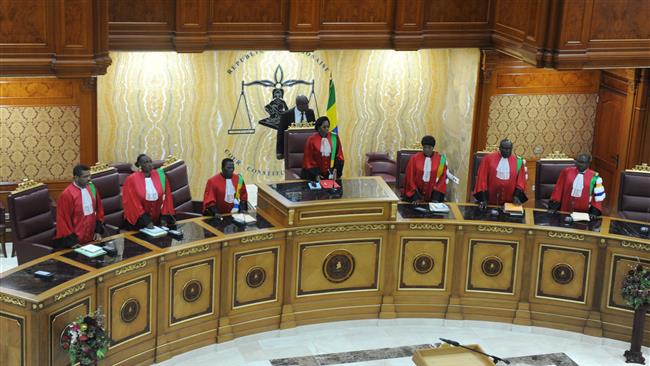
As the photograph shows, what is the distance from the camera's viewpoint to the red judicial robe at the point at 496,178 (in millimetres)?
12611

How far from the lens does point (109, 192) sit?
12.2 m

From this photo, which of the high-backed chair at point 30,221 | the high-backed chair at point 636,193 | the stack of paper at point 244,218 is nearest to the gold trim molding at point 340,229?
the stack of paper at point 244,218

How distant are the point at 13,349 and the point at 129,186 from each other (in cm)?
283

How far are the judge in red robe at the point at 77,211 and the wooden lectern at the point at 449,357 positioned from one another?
3.86m

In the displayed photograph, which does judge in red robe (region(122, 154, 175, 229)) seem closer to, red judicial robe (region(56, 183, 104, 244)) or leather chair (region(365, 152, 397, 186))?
red judicial robe (region(56, 183, 104, 244))

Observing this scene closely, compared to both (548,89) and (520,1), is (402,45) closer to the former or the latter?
(520,1)

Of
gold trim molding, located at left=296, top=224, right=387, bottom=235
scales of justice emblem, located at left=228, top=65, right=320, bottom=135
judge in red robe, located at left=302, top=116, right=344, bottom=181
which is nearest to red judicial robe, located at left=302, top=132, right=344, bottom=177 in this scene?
judge in red robe, located at left=302, top=116, right=344, bottom=181

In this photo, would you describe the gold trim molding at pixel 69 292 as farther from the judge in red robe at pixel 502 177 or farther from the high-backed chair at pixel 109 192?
the judge in red robe at pixel 502 177

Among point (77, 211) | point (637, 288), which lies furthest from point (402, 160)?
point (77, 211)

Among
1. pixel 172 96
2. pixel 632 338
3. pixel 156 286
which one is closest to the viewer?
pixel 156 286

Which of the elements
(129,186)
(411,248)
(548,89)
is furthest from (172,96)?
(548,89)

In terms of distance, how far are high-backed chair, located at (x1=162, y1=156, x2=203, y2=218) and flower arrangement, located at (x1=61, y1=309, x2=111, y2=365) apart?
3518 millimetres

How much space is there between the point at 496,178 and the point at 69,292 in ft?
18.8

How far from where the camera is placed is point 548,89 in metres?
15.3
